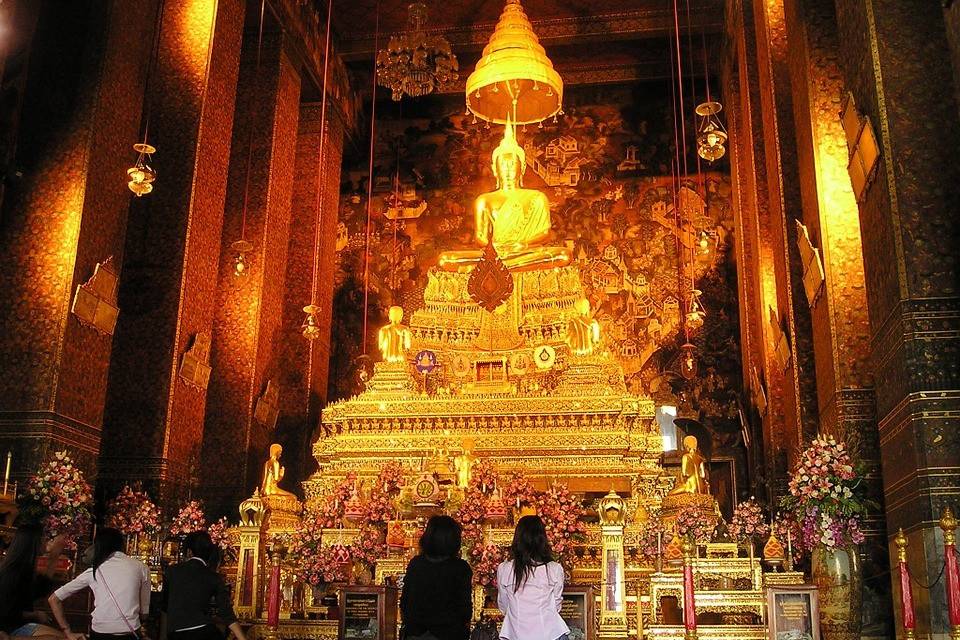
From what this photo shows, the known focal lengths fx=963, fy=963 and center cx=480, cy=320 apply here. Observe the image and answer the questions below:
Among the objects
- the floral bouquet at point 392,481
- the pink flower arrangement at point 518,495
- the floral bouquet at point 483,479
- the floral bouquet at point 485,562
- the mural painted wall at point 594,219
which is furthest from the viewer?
the mural painted wall at point 594,219

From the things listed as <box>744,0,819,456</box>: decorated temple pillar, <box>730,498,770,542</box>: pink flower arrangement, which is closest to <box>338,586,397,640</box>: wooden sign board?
<box>730,498,770,542</box>: pink flower arrangement

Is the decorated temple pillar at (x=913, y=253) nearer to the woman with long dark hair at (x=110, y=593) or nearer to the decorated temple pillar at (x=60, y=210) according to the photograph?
the woman with long dark hair at (x=110, y=593)

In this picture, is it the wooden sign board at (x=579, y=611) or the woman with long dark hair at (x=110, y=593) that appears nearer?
the woman with long dark hair at (x=110, y=593)

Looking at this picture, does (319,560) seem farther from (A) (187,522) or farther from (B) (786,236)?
(B) (786,236)

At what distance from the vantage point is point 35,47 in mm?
8633

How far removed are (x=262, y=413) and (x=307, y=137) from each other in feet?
16.2

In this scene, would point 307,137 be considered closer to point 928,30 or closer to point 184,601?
point 928,30

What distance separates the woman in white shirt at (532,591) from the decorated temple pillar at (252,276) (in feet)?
23.2

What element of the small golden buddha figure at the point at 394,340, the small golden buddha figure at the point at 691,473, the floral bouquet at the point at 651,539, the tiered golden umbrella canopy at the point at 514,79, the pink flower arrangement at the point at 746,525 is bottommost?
the floral bouquet at the point at 651,539

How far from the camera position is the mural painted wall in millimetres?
13938

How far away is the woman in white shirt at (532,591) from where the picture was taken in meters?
3.74

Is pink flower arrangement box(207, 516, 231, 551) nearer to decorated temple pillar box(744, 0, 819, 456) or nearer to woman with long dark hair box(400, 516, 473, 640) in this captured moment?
decorated temple pillar box(744, 0, 819, 456)

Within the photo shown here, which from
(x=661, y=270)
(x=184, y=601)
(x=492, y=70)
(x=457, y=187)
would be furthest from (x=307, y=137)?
(x=184, y=601)

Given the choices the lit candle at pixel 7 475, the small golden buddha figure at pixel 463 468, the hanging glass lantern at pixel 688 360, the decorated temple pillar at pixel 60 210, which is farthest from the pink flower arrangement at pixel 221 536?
the hanging glass lantern at pixel 688 360
